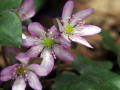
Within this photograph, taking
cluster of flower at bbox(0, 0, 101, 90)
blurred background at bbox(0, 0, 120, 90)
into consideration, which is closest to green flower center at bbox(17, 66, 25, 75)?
cluster of flower at bbox(0, 0, 101, 90)

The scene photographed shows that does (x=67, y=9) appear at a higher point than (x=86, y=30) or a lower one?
higher

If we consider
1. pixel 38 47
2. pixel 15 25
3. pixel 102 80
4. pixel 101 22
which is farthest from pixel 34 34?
pixel 101 22

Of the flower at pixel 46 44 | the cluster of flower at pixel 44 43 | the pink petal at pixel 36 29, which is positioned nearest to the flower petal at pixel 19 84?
the cluster of flower at pixel 44 43

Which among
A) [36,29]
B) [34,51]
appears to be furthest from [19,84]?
[36,29]

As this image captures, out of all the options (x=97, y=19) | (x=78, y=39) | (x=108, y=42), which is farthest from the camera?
(x=97, y=19)

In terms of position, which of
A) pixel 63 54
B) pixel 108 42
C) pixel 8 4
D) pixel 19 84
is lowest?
pixel 108 42

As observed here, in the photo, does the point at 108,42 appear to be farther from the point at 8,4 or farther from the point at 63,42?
the point at 8,4

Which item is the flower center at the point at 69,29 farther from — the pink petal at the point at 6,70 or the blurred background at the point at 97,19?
the blurred background at the point at 97,19
